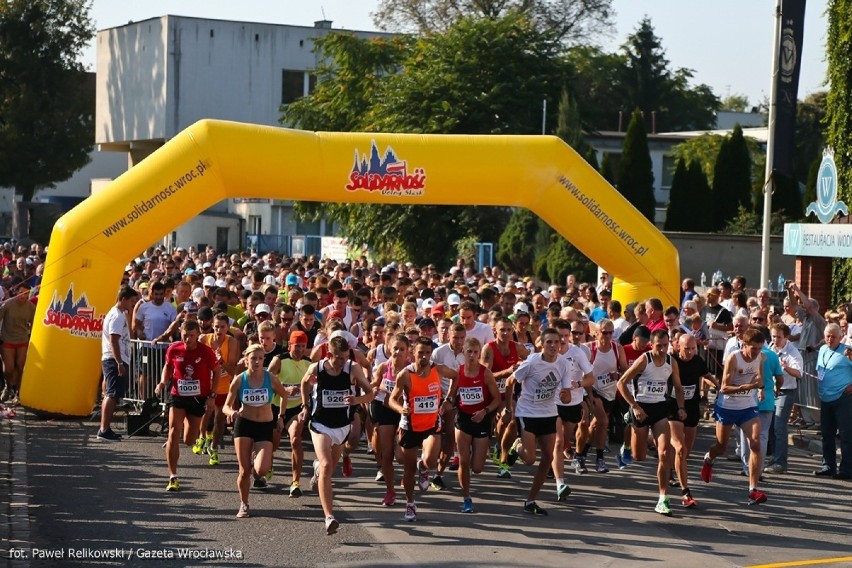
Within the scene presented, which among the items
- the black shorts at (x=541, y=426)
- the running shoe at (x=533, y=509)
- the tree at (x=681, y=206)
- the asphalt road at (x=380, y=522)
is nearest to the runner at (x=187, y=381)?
the asphalt road at (x=380, y=522)

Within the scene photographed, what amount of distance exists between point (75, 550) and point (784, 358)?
811cm

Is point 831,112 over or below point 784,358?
over

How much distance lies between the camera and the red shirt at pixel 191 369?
12742 mm

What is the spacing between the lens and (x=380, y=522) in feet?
37.5

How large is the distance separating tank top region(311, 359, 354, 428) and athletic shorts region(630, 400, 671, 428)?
112 inches

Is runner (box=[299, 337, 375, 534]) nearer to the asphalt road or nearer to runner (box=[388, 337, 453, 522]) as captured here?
runner (box=[388, 337, 453, 522])

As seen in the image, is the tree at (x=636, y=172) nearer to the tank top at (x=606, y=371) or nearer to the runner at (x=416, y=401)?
the tank top at (x=606, y=371)

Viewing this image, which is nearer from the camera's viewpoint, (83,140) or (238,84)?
(238,84)

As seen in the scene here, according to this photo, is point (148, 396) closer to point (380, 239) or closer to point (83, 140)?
point (380, 239)

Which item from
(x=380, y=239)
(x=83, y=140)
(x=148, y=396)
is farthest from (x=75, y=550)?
(x=83, y=140)

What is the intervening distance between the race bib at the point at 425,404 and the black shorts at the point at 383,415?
16.3 inches

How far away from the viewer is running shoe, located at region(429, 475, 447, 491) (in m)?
13.2

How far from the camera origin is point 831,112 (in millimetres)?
27078

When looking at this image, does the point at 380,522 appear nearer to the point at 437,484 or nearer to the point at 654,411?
the point at 437,484
